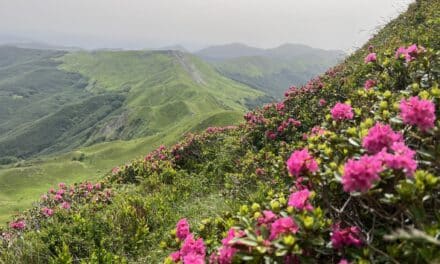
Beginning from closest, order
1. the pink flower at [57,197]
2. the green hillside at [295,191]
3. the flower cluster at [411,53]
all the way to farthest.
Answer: the green hillside at [295,191]
the flower cluster at [411,53]
the pink flower at [57,197]

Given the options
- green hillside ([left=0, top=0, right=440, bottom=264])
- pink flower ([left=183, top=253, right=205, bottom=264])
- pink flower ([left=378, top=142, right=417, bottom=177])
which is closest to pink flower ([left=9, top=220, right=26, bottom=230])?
green hillside ([left=0, top=0, right=440, bottom=264])

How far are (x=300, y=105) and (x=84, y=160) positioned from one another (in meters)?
81.0

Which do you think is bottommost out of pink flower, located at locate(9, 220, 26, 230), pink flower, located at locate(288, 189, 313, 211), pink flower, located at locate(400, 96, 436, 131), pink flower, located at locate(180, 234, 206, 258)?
pink flower, located at locate(9, 220, 26, 230)

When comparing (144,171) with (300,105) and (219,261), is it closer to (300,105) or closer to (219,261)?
(300,105)

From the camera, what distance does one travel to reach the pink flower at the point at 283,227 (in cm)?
306

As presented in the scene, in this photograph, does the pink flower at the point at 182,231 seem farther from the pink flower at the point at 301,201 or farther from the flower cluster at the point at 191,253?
the pink flower at the point at 301,201

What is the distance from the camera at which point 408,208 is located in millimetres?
2936

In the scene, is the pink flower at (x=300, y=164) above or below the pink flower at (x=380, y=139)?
below

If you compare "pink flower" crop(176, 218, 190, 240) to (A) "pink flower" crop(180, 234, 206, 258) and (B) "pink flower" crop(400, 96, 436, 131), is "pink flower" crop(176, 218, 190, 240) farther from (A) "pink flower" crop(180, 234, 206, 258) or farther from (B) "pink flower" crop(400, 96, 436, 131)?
(B) "pink flower" crop(400, 96, 436, 131)

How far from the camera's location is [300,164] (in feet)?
10.9

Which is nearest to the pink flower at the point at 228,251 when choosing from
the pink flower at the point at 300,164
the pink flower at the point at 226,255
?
the pink flower at the point at 226,255

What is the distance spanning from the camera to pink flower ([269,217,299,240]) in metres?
3.06

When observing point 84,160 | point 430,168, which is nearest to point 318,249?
point 430,168

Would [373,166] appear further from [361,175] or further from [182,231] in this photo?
[182,231]
